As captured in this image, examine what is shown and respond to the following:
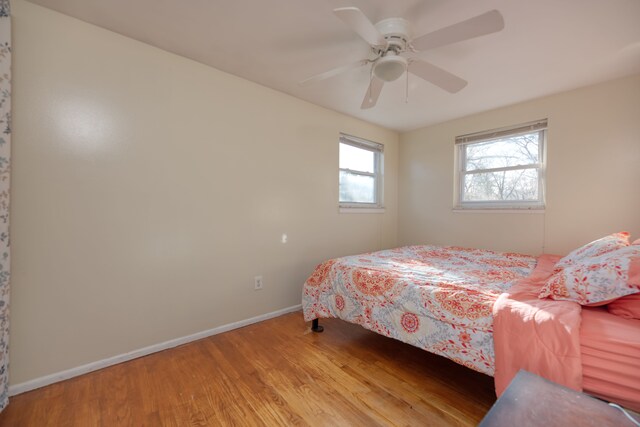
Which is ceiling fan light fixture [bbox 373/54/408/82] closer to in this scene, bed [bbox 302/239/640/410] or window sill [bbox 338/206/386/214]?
bed [bbox 302/239/640/410]

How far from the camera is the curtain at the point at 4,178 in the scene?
4.61 ft

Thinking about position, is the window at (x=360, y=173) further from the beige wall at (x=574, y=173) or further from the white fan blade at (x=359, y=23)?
the white fan blade at (x=359, y=23)

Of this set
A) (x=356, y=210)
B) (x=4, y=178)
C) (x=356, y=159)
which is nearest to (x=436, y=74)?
(x=356, y=159)

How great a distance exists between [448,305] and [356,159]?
2.50 m

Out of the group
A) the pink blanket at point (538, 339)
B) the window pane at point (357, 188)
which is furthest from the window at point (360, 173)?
the pink blanket at point (538, 339)

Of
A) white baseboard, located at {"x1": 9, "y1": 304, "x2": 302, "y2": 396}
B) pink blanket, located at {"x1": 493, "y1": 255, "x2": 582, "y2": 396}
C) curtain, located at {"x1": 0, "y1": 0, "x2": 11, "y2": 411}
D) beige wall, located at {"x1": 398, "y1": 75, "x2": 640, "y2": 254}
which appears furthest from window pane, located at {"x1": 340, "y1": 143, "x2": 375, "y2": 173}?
curtain, located at {"x1": 0, "y1": 0, "x2": 11, "y2": 411}

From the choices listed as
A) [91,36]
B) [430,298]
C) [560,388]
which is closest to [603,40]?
[430,298]

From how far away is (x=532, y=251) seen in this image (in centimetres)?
290

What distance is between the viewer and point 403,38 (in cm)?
165

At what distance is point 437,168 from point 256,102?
2514 millimetres

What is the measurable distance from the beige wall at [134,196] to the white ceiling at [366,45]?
238 millimetres

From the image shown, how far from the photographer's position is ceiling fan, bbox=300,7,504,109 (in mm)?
1309

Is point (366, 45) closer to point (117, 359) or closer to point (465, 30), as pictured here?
point (465, 30)

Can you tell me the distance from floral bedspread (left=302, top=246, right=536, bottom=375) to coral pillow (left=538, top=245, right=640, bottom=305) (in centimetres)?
28
